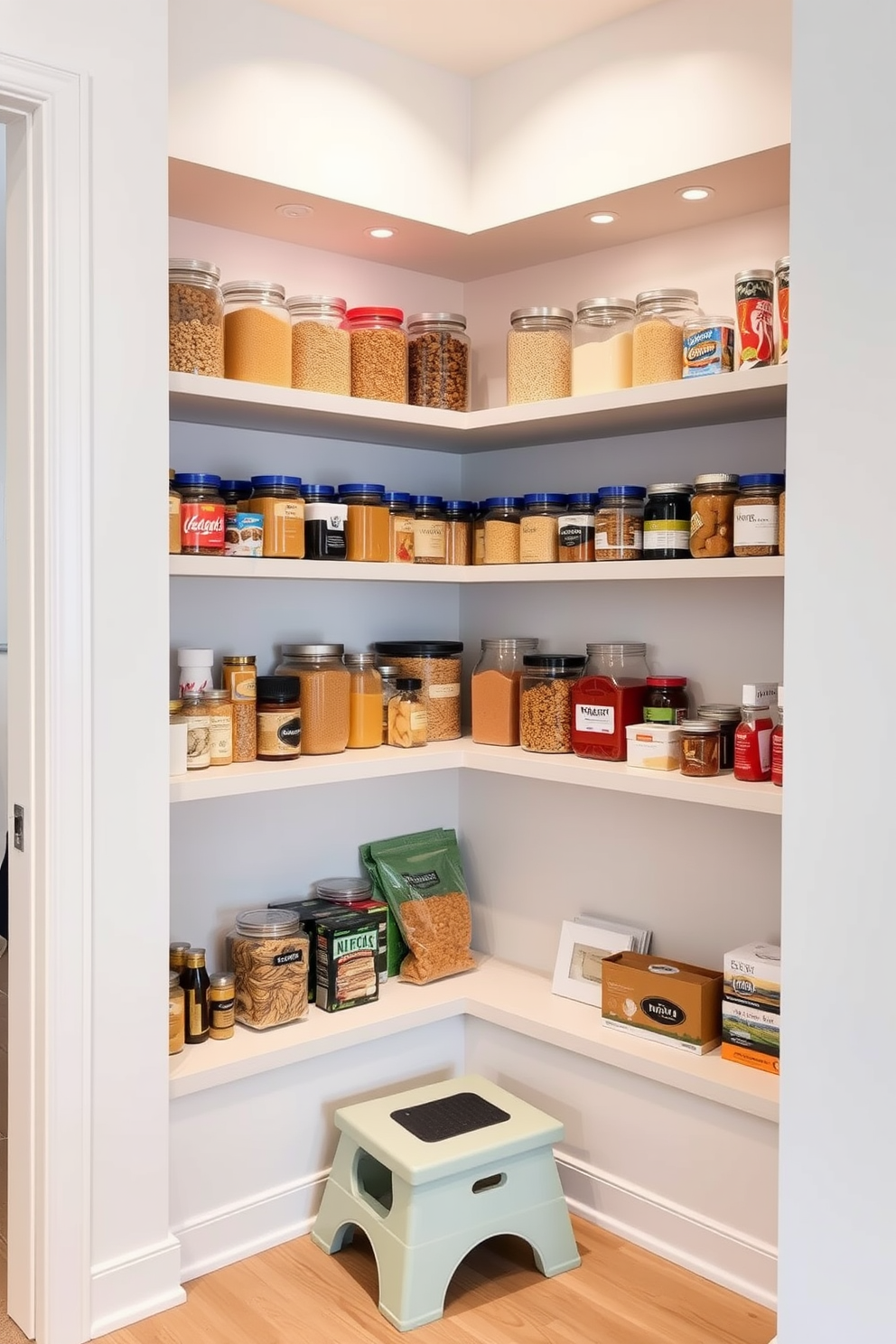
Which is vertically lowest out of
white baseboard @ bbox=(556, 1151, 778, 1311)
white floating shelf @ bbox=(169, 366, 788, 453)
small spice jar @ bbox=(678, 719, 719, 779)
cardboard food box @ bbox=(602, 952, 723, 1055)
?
white baseboard @ bbox=(556, 1151, 778, 1311)

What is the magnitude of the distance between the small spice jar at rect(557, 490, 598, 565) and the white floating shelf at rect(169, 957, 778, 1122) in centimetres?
99

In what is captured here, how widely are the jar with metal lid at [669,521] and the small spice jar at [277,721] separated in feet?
2.63

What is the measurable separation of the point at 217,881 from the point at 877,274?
1.87m

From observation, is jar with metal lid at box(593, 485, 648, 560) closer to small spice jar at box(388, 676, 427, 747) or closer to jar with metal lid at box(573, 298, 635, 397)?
jar with metal lid at box(573, 298, 635, 397)

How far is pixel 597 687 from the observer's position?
8.44 feet

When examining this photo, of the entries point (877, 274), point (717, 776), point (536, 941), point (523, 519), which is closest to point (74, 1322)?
point (536, 941)

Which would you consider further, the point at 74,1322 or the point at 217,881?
the point at 217,881

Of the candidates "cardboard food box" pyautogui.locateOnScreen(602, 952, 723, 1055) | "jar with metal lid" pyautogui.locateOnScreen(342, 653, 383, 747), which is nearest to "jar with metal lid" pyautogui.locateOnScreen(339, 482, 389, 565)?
"jar with metal lid" pyautogui.locateOnScreen(342, 653, 383, 747)

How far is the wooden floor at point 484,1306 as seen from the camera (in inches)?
85.1

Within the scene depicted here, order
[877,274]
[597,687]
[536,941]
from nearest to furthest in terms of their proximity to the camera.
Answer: [877,274]
[597,687]
[536,941]

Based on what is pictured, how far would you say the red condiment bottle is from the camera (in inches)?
88.7

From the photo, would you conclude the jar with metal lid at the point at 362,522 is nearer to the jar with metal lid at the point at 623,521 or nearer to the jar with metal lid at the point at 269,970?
the jar with metal lid at the point at 623,521

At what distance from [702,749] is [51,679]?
3.93 ft

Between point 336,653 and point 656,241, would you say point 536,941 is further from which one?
point 656,241
